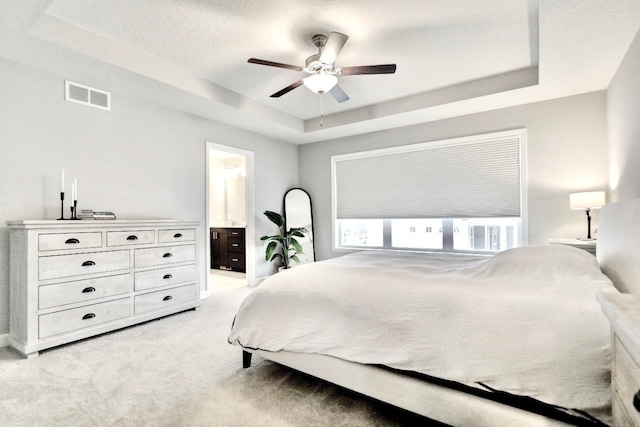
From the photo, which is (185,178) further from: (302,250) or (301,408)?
(301,408)

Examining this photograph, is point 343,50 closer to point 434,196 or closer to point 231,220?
point 434,196

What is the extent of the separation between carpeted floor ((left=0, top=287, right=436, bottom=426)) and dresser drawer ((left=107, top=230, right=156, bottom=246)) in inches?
35.2

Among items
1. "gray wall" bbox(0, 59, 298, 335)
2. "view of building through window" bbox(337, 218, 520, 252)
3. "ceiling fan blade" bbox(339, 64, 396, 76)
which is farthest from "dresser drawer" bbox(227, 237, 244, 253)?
"ceiling fan blade" bbox(339, 64, 396, 76)

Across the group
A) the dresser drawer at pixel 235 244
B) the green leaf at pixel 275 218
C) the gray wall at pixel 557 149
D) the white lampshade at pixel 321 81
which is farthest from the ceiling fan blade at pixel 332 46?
the dresser drawer at pixel 235 244

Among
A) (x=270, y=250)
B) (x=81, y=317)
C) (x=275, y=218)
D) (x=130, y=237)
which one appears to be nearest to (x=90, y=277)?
(x=81, y=317)

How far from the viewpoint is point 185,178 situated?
13.5 ft

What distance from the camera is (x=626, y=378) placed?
0.77 meters

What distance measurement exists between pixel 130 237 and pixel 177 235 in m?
0.50

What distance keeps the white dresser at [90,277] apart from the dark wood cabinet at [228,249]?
2.48 meters

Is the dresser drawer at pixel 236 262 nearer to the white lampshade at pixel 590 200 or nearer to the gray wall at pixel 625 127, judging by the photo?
the white lampshade at pixel 590 200

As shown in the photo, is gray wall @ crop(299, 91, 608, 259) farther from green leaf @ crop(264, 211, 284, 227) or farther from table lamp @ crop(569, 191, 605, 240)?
green leaf @ crop(264, 211, 284, 227)

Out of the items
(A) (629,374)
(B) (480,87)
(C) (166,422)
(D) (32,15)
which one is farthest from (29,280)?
(B) (480,87)

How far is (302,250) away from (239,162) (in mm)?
2719

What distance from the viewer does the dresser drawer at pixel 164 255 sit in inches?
125
